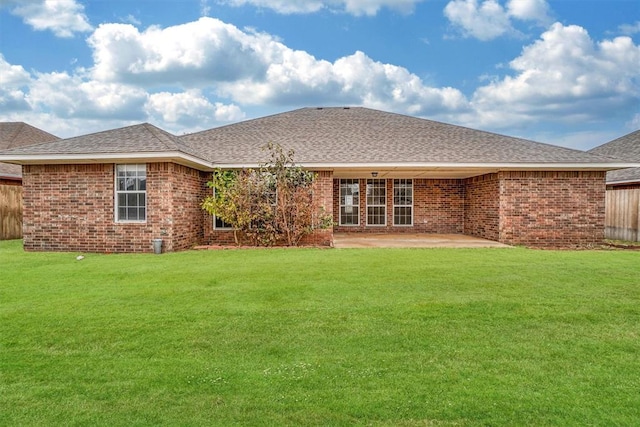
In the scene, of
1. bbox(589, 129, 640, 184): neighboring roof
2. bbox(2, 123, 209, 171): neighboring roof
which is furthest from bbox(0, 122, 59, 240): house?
bbox(589, 129, 640, 184): neighboring roof

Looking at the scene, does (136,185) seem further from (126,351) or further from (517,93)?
(517,93)

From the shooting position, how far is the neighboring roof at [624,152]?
51.0 feet

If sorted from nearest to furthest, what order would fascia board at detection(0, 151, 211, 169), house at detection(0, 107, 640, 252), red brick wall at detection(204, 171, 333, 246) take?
fascia board at detection(0, 151, 211, 169), house at detection(0, 107, 640, 252), red brick wall at detection(204, 171, 333, 246)

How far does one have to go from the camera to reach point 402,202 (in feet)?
58.1

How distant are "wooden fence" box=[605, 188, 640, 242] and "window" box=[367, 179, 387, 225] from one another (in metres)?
8.82

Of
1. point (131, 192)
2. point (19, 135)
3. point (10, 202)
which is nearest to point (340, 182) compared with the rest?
point (131, 192)

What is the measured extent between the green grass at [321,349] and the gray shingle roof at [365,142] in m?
6.36

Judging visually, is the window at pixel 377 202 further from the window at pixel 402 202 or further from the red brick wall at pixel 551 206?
the red brick wall at pixel 551 206

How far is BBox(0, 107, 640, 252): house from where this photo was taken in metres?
12.0

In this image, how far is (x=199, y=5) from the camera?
13.9 metres

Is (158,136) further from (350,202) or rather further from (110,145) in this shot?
(350,202)

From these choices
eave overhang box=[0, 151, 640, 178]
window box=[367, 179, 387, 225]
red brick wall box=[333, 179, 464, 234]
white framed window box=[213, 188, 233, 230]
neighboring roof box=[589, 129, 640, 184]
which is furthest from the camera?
window box=[367, 179, 387, 225]

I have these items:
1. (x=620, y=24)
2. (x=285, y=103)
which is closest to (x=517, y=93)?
(x=620, y=24)

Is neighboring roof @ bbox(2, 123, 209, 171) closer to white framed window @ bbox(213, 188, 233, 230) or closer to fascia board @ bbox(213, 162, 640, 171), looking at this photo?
fascia board @ bbox(213, 162, 640, 171)
